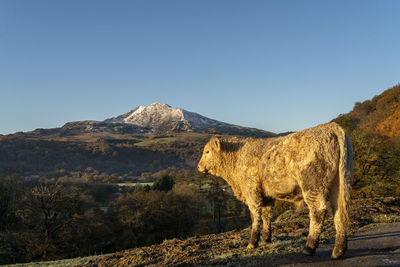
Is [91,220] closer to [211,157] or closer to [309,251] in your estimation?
[211,157]

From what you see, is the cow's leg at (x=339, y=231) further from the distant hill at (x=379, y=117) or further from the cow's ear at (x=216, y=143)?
the distant hill at (x=379, y=117)

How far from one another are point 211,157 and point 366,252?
5.57 meters

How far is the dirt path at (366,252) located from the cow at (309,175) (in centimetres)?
32

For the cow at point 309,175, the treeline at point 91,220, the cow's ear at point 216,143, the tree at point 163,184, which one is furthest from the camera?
the tree at point 163,184

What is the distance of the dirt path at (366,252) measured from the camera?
624cm

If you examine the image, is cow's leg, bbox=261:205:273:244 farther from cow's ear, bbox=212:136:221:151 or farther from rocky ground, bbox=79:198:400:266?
cow's ear, bbox=212:136:221:151

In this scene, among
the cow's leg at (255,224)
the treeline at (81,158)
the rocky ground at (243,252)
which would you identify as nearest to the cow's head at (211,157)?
the cow's leg at (255,224)

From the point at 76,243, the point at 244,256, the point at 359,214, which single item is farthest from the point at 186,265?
the point at 76,243

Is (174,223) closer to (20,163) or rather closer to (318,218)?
(318,218)

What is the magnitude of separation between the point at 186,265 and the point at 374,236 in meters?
6.94

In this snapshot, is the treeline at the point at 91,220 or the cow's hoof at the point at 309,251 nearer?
the cow's hoof at the point at 309,251

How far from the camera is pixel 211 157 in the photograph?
33.0 ft

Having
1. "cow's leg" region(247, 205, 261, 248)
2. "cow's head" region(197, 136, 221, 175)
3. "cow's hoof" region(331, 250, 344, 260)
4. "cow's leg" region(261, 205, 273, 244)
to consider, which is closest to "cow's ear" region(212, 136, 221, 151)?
"cow's head" region(197, 136, 221, 175)

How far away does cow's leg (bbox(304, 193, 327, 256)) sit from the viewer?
21.0ft
